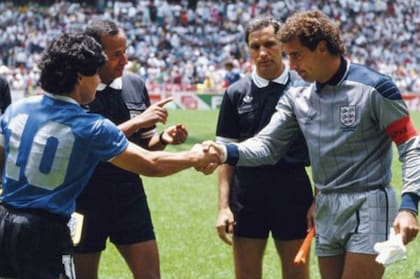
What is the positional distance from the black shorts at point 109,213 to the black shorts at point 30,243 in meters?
1.25

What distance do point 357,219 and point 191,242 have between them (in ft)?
19.9

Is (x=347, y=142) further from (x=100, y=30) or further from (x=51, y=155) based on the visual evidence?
(x=100, y=30)

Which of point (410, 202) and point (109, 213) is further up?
point (410, 202)

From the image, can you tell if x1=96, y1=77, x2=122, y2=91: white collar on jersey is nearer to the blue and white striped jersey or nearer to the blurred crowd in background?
the blue and white striped jersey

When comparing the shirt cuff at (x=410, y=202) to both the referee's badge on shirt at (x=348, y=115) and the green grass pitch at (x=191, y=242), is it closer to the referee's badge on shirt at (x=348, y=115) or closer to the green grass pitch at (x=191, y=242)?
the referee's badge on shirt at (x=348, y=115)

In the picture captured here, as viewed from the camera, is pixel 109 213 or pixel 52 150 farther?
pixel 109 213

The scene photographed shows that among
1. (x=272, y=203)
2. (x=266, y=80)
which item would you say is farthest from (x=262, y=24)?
(x=272, y=203)

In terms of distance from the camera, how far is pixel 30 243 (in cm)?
479

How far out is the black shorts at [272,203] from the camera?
620cm

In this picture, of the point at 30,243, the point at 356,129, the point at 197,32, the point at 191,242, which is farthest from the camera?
the point at 197,32

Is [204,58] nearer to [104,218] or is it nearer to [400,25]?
[400,25]

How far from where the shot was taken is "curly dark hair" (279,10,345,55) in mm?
4961

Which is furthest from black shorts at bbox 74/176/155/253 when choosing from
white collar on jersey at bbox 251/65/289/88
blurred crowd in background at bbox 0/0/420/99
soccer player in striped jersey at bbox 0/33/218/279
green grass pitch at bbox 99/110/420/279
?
blurred crowd in background at bbox 0/0/420/99

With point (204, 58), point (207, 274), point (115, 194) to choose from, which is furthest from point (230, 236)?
point (204, 58)
